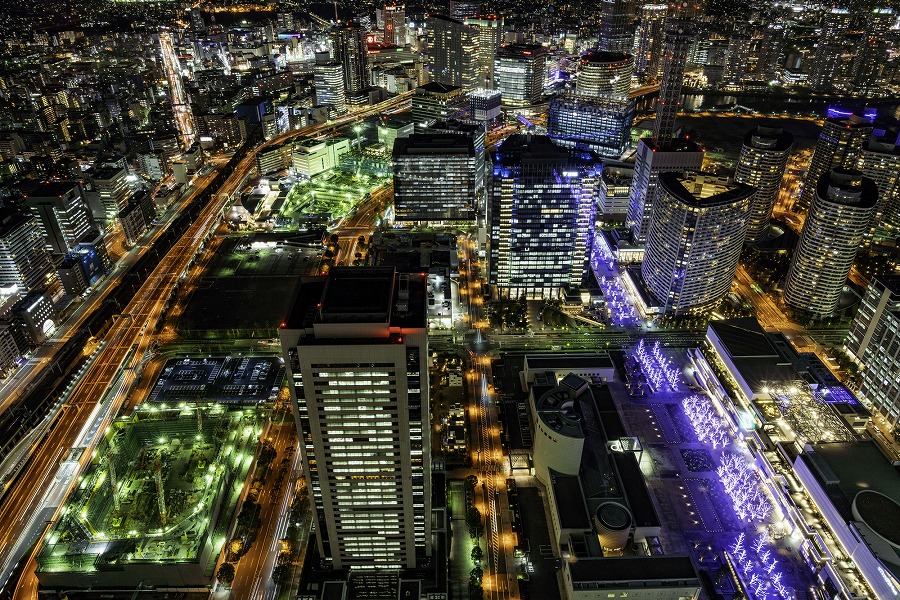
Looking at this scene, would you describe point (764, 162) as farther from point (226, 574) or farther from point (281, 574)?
point (226, 574)

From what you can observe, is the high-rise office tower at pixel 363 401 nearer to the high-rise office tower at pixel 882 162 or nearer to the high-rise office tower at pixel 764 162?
the high-rise office tower at pixel 764 162

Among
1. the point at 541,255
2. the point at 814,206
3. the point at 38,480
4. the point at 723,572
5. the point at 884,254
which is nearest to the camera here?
the point at 723,572

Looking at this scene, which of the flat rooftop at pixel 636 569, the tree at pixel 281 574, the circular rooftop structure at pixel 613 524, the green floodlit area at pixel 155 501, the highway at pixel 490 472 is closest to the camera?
the flat rooftop at pixel 636 569

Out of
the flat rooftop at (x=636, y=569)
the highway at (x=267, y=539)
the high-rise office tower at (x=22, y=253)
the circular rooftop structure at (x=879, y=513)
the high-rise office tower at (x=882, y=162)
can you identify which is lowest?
the highway at (x=267, y=539)

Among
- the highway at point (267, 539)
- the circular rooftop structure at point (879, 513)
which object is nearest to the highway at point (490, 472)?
the highway at point (267, 539)

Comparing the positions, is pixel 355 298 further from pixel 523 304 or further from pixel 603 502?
pixel 523 304

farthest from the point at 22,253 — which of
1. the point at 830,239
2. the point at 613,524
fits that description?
the point at 830,239

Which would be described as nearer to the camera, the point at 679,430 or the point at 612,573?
the point at 612,573

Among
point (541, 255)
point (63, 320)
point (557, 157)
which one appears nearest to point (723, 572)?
point (541, 255)
